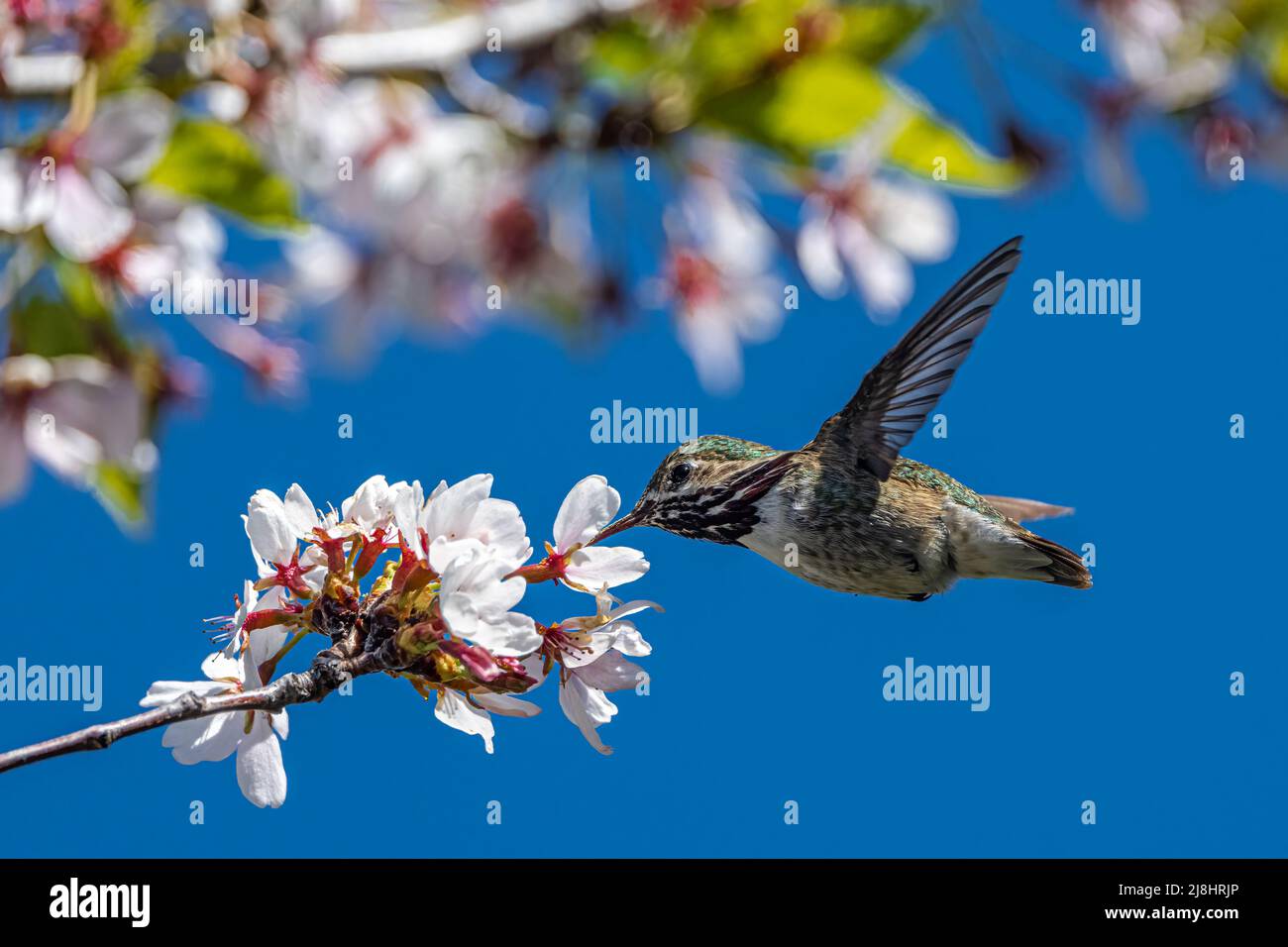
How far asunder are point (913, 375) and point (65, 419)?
1.83 m

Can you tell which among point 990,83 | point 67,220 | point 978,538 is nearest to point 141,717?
point 67,220

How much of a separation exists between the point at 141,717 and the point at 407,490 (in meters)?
0.40

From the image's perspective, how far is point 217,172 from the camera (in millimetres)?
868

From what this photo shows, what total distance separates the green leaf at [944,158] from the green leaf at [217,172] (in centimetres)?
38

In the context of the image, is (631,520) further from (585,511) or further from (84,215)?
(84,215)

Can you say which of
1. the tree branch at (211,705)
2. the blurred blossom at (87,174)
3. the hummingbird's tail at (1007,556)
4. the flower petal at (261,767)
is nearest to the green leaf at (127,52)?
the blurred blossom at (87,174)

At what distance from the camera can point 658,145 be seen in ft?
2.65

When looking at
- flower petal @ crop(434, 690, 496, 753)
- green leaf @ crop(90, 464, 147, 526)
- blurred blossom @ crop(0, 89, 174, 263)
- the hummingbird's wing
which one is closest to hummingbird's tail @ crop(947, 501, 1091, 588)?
the hummingbird's wing

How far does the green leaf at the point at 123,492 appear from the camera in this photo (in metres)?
1.15

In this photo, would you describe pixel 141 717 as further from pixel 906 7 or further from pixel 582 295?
pixel 906 7

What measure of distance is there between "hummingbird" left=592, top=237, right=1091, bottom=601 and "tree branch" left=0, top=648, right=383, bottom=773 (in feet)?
3.72

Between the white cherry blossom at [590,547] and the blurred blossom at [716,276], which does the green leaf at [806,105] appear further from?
the white cherry blossom at [590,547]

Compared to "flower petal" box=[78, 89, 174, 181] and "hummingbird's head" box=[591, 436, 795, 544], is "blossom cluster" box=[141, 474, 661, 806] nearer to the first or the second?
"flower petal" box=[78, 89, 174, 181]

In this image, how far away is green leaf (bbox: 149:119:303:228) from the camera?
2.83 feet
